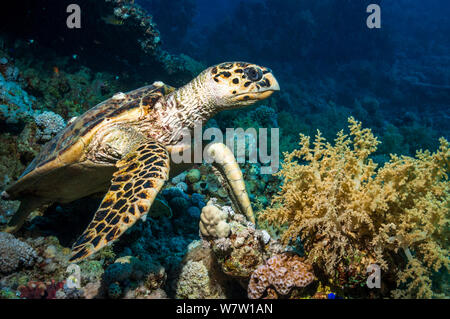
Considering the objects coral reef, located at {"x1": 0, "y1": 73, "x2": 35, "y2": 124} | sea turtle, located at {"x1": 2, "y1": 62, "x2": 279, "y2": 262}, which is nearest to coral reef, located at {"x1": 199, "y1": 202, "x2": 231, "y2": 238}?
sea turtle, located at {"x1": 2, "y1": 62, "x2": 279, "y2": 262}

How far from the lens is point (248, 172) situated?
3.93 meters

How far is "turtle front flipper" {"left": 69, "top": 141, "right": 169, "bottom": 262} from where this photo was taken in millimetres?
1306

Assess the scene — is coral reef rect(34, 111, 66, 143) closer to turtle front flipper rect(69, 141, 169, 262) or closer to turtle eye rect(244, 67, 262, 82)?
turtle front flipper rect(69, 141, 169, 262)

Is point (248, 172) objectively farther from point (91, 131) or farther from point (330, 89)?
point (330, 89)

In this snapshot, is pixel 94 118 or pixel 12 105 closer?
pixel 94 118

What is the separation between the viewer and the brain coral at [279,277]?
1560 millimetres

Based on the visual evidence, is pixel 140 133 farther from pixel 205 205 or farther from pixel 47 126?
pixel 47 126

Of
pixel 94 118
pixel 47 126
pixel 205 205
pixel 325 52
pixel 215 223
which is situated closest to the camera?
pixel 215 223

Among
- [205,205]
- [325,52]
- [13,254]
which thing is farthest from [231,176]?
[325,52]

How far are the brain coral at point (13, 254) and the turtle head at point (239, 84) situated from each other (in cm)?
237

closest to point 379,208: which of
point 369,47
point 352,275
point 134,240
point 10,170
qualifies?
point 352,275

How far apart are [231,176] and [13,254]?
2220 mm

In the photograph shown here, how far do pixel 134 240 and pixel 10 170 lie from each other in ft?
8.42

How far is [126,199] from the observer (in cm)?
150
